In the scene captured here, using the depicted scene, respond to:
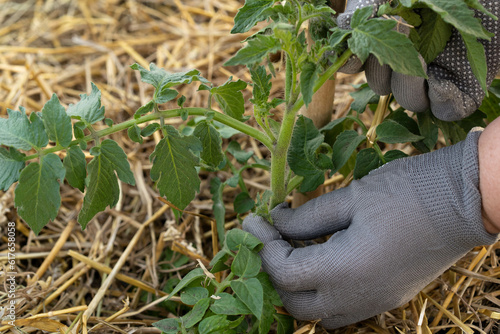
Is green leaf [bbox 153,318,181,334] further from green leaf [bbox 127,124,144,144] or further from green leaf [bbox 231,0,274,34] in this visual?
green leaf [bbox 231,0,274,34]

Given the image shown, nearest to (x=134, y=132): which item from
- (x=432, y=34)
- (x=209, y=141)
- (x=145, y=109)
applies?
(x=145, y=109)

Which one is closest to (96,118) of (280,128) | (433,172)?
(280,128)

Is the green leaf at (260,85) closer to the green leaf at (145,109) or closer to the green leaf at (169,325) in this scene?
the green leaf at (145,109)

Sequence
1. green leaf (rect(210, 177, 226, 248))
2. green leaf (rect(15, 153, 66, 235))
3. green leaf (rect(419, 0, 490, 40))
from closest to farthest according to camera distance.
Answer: green leaf (rect(419, 0, 490, 40)) < green leaf (rect(15, 153, 66, 235)) < green leaf (rect(210, 177, 226, 248))

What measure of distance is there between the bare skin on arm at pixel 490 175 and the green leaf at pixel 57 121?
29.3 inches

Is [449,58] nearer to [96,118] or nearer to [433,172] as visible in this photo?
[433,172]

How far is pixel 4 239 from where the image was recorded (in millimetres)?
1332

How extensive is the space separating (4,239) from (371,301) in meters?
1.00

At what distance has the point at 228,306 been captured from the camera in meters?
0.88

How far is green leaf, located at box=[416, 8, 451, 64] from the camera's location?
2.90 feet

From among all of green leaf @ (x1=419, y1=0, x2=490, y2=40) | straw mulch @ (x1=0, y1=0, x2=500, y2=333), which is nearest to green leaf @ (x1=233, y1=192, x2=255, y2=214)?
straw mulch @ (x1=0, y1=0, x2=500, y2=333)

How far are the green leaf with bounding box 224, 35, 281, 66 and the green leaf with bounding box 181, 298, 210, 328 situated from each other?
44 centimetres

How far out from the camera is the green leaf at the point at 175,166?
902 mm

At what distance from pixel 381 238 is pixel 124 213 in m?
0.82
